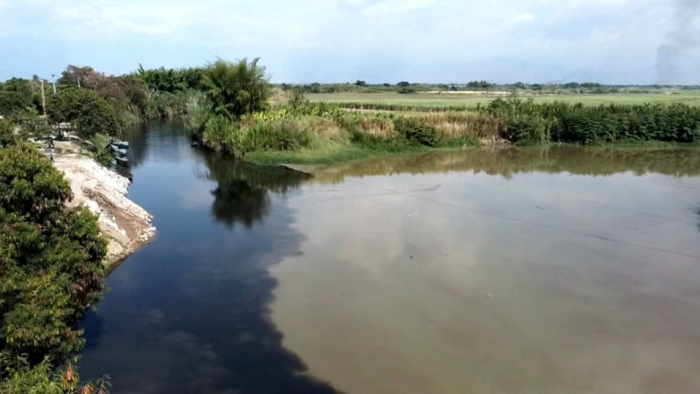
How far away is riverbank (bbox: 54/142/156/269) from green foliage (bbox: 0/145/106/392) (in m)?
Result: 2.68

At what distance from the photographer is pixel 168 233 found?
11594 mm

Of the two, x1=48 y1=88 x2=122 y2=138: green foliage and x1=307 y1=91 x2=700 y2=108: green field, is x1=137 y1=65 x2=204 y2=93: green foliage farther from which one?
x1=48 y1=88 x2=122 y2=138: green foliage

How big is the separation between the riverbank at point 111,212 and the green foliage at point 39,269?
8.78 ft

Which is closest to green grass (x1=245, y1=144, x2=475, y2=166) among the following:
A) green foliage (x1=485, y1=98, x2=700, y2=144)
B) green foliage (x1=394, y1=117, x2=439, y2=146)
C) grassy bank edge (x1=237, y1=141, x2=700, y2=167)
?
grassy bank edge (x1=237, y1=141, x2=700, y2=167)

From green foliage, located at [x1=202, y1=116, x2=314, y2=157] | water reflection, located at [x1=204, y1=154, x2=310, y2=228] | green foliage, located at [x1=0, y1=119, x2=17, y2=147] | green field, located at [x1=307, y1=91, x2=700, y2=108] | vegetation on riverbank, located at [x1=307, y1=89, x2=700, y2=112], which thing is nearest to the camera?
green foliage, located at [x1=0, y1=119, x2=17, y2=147]

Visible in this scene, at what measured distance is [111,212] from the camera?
36.7ft

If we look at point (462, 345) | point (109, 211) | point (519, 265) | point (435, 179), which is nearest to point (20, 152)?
point (109, 211)

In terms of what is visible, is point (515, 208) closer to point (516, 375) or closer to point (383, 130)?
point (516, 375)

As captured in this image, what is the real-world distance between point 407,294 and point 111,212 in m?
6.76

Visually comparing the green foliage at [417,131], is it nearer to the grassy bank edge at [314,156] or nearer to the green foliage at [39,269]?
the grassy bank edge at [314,156]

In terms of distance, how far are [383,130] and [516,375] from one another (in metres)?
18.4

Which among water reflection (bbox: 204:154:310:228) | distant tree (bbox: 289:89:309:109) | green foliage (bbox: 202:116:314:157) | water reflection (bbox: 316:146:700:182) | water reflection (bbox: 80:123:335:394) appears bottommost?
water reflection (bbox: 80:123:335:394)

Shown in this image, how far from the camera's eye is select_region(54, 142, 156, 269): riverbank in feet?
33.3

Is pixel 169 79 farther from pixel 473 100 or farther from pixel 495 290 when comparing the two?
pixel 495 290
